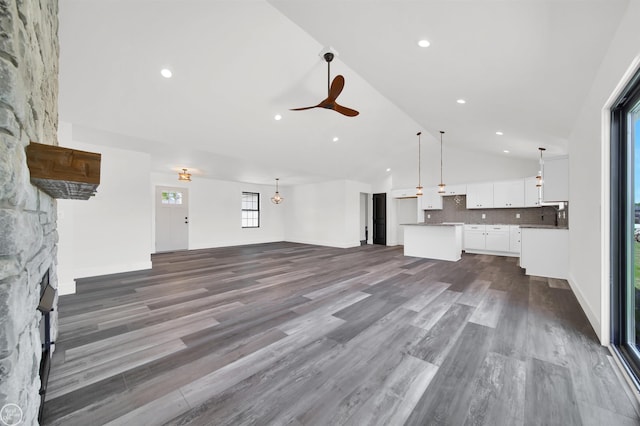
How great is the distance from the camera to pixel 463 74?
2.99 m

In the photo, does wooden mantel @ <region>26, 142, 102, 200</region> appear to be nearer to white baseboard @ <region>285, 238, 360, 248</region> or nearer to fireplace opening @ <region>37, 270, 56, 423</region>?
fireplace opening @ <region>37, 270, 56, 423</region>

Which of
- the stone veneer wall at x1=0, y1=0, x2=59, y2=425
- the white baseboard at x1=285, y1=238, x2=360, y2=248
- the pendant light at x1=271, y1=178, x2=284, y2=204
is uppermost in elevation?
the pendant light at x1=271, y1=178, x2=284, y2=204

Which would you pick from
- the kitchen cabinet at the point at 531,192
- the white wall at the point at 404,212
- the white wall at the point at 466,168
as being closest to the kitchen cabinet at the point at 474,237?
the kitchen cabinet at the point at 531,192

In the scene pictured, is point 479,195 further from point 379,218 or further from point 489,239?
point 379,218

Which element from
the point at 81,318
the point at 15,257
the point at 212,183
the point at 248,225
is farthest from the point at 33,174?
the point at 248,225

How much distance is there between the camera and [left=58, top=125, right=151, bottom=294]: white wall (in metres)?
4.93

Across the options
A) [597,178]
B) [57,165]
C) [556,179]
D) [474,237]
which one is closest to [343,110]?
[597,178]

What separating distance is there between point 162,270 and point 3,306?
533cm

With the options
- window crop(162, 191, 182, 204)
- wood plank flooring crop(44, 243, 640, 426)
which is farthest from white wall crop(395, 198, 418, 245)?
window crop(162, 191, 182, 204)

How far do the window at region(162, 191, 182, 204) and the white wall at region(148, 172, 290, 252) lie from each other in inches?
11.3

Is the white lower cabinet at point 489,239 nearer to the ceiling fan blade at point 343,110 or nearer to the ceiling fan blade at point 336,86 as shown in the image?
the ceiling fan blade at point 343,110

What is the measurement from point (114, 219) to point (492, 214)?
9.70 metres

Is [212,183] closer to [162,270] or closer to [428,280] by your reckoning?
[162,270]

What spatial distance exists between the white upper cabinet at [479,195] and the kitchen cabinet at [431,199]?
90 centimetres
